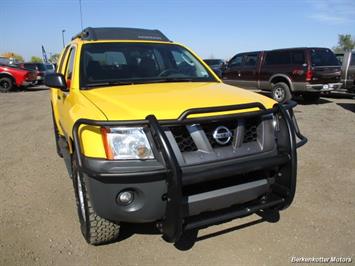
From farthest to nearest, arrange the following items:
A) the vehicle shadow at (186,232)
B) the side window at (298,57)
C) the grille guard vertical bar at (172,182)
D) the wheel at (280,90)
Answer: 1. the wheel at (280,90)
2. the side window at (298,57)
3. the vehicle shadow at (186,232)
4. the grille guard vertical bar at (172,182)

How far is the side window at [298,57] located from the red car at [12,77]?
1353 centimetres

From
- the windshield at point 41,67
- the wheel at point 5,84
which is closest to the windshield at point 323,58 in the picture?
the wheel at point 5,84

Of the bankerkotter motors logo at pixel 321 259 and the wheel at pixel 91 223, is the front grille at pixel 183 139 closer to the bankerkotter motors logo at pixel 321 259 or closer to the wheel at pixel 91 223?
the wheel at pixel 91 223

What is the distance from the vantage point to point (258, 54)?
13125 millimetres

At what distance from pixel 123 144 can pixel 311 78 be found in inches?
393

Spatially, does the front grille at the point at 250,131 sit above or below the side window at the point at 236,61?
below

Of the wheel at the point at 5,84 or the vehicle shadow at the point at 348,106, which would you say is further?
the wheel at the point at 5,84

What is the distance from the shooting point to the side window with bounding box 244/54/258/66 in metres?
13.3

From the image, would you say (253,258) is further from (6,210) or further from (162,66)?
(6,210)

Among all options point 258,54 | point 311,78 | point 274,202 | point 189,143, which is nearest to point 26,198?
point 189,143

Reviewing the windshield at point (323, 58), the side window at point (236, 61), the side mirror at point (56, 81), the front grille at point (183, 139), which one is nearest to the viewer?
the front grille at point (183, 139)

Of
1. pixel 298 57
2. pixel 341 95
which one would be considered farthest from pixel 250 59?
pixel 341 95

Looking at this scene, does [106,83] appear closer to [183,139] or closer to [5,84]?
[183,139]

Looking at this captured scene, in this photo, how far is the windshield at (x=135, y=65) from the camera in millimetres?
3795
